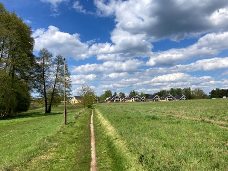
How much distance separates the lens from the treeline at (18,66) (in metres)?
70.8

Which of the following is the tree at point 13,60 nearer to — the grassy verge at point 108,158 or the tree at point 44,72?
the tree at point 44,72

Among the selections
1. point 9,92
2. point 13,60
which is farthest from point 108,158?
point 13,60

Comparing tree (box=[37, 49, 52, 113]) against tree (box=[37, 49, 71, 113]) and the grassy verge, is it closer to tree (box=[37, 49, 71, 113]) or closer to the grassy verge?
tree (box=[37, 49, 71, 113])

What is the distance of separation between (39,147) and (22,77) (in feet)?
184

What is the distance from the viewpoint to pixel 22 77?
7912cm

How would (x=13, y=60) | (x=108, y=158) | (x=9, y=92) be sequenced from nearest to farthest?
1. (x=108, y=158)
2. (x=9, y=92)
3. (x=13, y=60)

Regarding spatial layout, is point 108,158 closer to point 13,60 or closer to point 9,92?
point 9,92

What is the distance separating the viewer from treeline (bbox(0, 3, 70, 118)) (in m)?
70.8

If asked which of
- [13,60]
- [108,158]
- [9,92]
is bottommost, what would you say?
[108,158]

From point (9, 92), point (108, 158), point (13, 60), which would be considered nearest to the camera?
point (108, 158)

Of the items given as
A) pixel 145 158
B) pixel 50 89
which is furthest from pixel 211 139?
pixel 50 89

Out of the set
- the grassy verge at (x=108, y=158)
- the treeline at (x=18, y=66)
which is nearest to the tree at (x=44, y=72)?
the treeline at (x=18, y=66)

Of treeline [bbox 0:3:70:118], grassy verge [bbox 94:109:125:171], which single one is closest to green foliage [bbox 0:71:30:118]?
treeline [bbox 0:3:70:118]

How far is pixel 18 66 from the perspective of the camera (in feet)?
249
